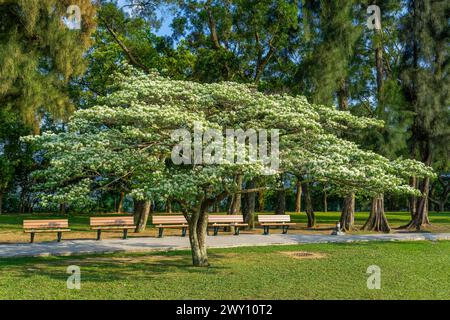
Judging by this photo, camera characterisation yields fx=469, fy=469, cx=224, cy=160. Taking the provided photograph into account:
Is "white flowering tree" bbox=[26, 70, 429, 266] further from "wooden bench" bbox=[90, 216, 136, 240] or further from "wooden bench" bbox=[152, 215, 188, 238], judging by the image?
"wooden bench" bbox=[152, 215, 188, 238]

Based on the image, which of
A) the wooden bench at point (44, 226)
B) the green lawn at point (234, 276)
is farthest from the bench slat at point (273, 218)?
the wooden bench at point (44, 226)

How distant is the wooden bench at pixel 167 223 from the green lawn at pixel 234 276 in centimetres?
402

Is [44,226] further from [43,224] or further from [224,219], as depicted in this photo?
[224,219]

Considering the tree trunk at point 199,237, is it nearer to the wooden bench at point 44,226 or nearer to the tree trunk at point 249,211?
the wooden bench at point 44,226

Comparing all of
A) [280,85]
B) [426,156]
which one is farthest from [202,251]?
[426,156]

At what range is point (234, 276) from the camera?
32.5 feet

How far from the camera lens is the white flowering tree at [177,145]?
364 inches

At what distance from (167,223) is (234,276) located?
8770 millimetres

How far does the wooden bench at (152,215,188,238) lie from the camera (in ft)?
57.4

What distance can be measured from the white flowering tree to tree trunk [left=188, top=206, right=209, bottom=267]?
0.9 inches

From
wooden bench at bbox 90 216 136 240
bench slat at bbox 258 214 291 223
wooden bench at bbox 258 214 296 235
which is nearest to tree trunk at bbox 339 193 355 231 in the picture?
wooden bench at bbox 258 214 296 235

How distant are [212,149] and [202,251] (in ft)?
10.8

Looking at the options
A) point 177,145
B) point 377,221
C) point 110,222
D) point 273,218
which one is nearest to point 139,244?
point 110,222
